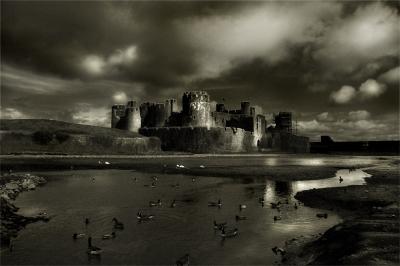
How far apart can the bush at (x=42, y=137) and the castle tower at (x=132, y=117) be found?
80.8ft

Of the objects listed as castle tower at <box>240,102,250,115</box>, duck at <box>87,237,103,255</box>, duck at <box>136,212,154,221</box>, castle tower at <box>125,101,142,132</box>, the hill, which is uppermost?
castle tower at <box>240,102,250,115</box>

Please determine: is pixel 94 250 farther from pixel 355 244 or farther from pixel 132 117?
pixel 132 117

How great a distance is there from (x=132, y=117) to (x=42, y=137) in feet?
87.0

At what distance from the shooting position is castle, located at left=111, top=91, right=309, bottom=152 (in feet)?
250

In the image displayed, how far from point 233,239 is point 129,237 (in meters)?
3.32

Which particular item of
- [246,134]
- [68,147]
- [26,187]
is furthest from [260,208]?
[246,134]

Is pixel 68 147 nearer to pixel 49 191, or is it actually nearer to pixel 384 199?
pixel 49 191

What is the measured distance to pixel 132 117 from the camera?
84.4 metres

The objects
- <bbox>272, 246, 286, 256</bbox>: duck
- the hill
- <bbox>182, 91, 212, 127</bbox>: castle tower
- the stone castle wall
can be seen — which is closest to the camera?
<bbox>272, 246, 286, 256</bbox>: duck

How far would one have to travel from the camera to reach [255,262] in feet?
30.7

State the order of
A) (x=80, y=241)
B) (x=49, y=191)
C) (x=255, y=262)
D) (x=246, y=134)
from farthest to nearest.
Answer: (x=246, y=134) → (x=49, y=191) → (x=80, y=241) → (x=255, y=262)

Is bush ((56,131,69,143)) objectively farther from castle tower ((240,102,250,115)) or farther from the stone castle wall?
castle tower ((240,102,250,115))

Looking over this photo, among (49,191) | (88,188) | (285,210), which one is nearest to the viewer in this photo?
(285,210)

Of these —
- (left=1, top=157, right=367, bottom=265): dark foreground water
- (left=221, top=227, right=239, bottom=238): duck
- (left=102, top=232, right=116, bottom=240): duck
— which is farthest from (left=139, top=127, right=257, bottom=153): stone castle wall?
(left=102, top=232, right=116, bottom=240): duck
